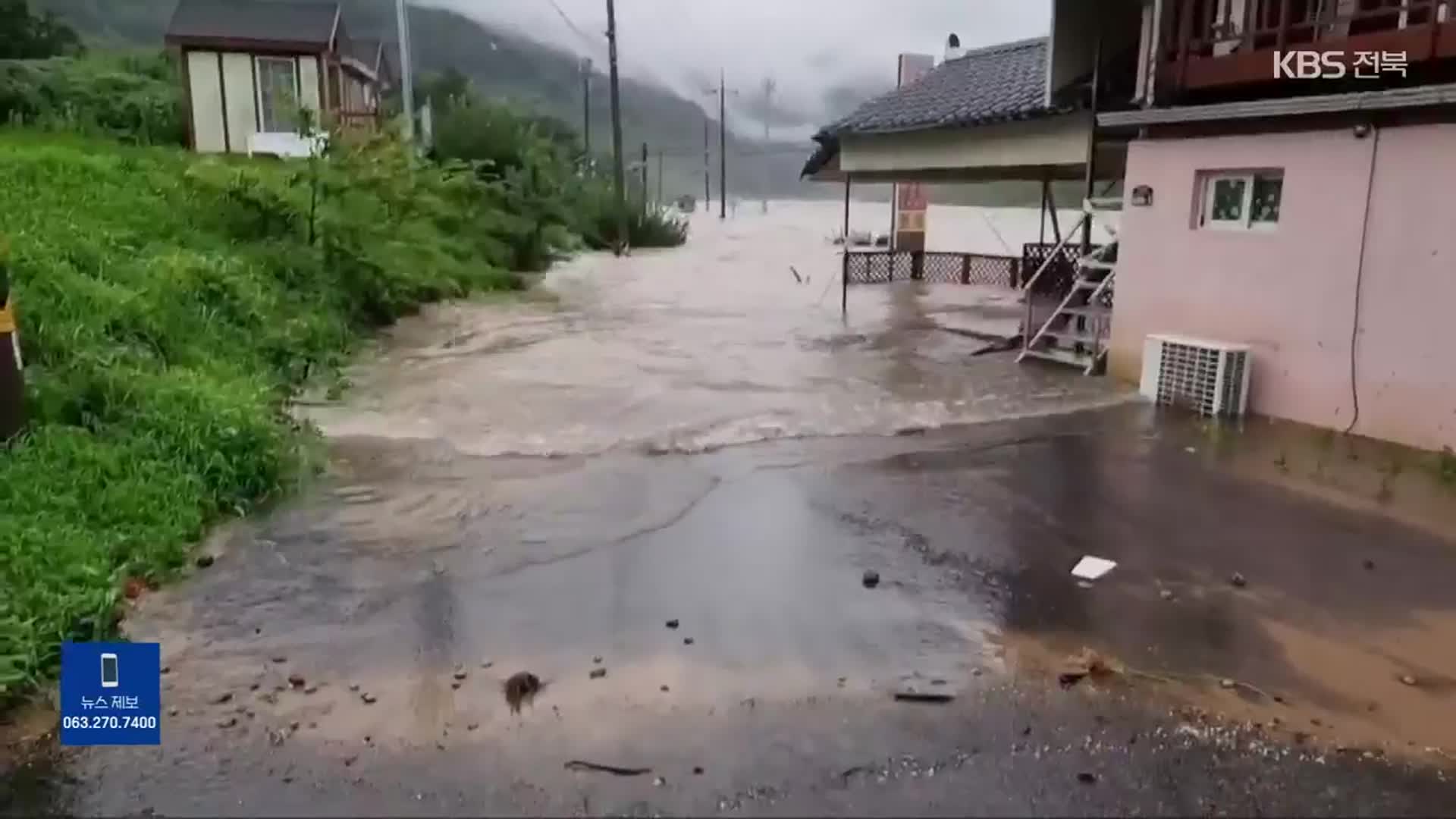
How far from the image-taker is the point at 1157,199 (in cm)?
973

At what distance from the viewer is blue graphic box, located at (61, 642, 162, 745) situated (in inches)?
147

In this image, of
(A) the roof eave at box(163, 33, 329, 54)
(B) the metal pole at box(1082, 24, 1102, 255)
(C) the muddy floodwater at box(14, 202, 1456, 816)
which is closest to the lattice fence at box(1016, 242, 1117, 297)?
(B) the metal pole at box(1082, 24, 1102, 255)

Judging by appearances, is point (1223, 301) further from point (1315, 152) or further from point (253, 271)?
point (253, 271)

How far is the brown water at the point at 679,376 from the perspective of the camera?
8.59 meters

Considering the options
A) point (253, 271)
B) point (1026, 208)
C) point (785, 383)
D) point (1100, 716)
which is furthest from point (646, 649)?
point (1026, 208)

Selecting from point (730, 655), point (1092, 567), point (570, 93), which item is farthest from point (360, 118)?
point (570, 93)

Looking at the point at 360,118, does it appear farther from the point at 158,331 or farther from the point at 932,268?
the point at 158,331

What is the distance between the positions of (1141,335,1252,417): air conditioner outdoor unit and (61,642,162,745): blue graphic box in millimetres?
8131

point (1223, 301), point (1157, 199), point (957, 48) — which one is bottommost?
point (1223, 301)

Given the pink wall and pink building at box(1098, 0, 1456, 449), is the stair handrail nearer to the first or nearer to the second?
pink building at box(1098, 0, 1456, 449)

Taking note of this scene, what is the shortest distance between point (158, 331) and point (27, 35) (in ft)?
71.3

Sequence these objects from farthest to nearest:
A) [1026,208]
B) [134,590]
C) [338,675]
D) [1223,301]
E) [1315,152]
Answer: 1. [1026,208]
2. [1223,301]
3. [1315,152]
4. [134,590]
5. [338,675]

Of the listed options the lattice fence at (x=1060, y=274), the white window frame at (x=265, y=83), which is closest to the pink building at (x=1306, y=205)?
the lattice fence at (x=1060, y=274)

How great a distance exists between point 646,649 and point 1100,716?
184 centimetres
